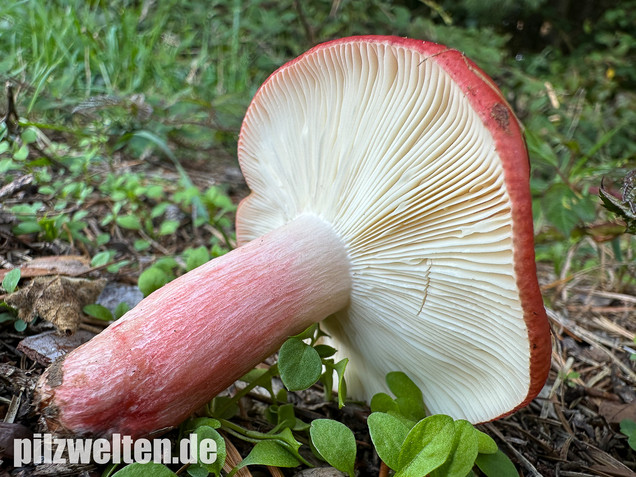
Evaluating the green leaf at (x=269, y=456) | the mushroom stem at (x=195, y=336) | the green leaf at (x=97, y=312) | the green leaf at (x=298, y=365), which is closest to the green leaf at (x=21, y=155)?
the green leaf at (x=97, y=312)

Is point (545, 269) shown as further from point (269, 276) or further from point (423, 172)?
point (269, 276)

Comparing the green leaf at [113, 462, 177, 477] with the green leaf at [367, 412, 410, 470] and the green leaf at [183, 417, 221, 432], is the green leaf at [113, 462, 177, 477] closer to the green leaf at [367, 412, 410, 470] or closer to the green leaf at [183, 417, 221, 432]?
the green leaf at [183, 417, 221, 432]

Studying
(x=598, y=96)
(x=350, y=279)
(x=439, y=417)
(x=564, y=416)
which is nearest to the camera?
(x=439, y=417)

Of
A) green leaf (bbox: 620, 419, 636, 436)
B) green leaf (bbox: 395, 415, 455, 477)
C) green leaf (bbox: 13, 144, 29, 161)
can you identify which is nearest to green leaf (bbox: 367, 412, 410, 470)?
green leaf (bbox: 395, 415, 455, 477)

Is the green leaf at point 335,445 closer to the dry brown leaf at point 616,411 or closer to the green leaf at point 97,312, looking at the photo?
the green leaf at point 97,312

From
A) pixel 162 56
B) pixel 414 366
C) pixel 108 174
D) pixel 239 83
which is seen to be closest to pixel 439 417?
pixel 414 366

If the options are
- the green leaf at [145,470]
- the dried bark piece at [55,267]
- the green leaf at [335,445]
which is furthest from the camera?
the dried bark piece at [55,267]

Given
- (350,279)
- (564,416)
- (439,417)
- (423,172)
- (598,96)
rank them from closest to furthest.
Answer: (439,417) < (423,172) < (350,279) < (564,416) < (598,96)
